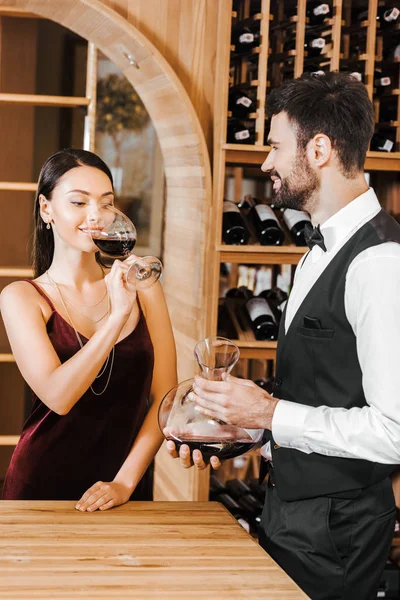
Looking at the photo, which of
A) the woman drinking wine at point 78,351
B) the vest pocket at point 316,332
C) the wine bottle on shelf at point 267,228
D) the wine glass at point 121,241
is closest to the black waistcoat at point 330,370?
the vest pocket at point 316,332

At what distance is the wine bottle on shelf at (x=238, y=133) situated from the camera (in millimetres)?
3320

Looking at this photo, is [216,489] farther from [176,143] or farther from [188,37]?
Answer: [188,37]

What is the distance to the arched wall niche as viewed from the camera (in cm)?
312

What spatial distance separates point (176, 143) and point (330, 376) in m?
1.89

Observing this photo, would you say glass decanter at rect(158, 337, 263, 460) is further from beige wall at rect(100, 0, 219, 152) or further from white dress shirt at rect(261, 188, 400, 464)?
beige wall at rect(100, 0, 219, 152)

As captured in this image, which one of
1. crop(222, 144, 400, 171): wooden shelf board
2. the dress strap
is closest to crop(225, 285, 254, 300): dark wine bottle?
crop(222, 144, 400, 171): wooden shelf board

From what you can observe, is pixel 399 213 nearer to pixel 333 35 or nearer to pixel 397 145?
pixel 397 145

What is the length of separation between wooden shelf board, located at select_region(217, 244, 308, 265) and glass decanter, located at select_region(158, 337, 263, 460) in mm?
1624

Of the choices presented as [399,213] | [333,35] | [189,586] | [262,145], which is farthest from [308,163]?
[399,213]

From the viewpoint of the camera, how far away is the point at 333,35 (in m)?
3.34

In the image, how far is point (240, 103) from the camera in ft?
10.9

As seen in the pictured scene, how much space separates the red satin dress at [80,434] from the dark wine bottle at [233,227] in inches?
44.7

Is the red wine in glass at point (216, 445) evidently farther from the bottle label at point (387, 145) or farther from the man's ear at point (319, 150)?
the bottle label at point (387, 145)

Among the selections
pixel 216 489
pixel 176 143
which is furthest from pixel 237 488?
pixel 176 143
